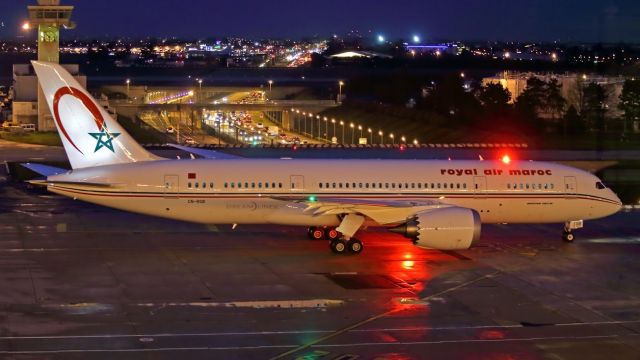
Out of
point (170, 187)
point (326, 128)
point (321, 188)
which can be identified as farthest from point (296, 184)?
point (326, 128)

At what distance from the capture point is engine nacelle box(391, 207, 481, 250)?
32469 millimetres

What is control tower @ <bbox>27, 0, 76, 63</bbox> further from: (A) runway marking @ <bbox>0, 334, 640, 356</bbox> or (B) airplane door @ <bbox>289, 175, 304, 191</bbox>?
(A) runway marking @ <bbox>0, 334, 640, 356</bbox>

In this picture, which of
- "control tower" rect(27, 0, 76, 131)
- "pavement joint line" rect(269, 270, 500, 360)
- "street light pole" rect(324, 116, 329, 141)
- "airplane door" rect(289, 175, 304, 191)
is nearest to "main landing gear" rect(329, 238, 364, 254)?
"airplane door" rect(289, 175, 304, 191)

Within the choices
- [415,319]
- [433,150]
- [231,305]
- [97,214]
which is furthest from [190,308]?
[433,150]

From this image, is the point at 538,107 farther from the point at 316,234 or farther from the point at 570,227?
the point at 316,234

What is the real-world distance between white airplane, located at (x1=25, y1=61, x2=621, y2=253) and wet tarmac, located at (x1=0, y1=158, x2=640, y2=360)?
1.15m

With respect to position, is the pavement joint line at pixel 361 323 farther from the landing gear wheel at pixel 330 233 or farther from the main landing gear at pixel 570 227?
the main landing gear at pixel 570 227

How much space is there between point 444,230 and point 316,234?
19.2 ft

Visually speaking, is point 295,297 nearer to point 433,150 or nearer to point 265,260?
point 265,260

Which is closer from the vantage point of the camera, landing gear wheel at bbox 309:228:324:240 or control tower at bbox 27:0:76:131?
landing gear wheel at bbox 309:228:324:240

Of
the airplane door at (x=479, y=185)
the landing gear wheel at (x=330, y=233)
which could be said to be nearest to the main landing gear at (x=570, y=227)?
the airplane door at (x=479, y=185)

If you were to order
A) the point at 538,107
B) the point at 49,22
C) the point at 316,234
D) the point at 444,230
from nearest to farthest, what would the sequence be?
the point at 444,230 < the point at 316,234 < the point at 49,22 < the point at 538,107

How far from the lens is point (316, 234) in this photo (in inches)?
1442

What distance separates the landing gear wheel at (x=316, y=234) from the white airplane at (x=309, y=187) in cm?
4
